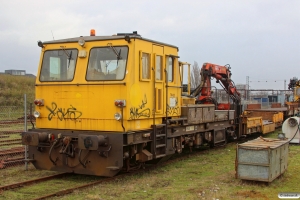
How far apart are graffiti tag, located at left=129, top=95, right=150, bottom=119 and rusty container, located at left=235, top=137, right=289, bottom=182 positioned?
2.34 metres

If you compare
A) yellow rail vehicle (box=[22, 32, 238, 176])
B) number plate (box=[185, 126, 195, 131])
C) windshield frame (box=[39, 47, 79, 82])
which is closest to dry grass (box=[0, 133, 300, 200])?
yellow rail vehicle (box=[22, 32, 238, 176])

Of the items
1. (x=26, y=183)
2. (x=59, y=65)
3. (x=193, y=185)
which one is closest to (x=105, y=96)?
(x=59, y=65)

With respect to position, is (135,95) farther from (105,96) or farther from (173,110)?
(173,110)

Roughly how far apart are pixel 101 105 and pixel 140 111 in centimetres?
93

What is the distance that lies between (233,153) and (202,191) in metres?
5.55

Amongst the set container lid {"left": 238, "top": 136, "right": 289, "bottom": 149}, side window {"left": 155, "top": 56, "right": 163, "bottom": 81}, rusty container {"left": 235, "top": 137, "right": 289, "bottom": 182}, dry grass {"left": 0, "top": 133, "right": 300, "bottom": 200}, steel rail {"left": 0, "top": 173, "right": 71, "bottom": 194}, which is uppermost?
side window {"left": 155, "top": 56, "right": 163, "bottom": 81}

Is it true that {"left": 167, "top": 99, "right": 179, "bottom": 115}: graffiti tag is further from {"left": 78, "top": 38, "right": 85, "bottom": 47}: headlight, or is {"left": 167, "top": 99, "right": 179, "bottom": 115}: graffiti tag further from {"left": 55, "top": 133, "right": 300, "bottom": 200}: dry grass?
{"left": 78, "top": 38, "right": 85, "bottom": 47}: headlight

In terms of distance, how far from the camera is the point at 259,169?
857 cm

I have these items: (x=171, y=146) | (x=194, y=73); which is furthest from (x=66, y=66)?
(x=194, y=73)

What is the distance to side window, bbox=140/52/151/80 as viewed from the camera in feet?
30.8

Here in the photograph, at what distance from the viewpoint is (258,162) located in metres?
8.58

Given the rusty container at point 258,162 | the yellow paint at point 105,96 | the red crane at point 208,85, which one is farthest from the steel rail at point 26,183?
the red crane at point 208,85

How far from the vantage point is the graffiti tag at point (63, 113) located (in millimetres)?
9409

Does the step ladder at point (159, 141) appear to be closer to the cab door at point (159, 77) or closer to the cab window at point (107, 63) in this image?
the cab door at point (159, 77)
